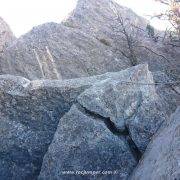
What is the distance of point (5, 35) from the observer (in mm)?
27250

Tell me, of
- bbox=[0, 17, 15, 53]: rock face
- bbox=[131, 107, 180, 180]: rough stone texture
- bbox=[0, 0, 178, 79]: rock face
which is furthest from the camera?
bbox=[0, 17, 15, 53]: rock face

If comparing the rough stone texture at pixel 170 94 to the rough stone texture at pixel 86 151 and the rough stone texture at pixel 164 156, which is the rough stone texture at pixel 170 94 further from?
the rough stone texture at pixel 164 156

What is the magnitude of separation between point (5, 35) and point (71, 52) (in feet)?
24.6

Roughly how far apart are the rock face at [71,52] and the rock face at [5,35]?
3.02m

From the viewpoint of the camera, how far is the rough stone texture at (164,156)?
7.23m

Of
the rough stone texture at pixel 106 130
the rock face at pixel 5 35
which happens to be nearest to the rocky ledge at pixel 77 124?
the rough stone texture at pixel 106 130

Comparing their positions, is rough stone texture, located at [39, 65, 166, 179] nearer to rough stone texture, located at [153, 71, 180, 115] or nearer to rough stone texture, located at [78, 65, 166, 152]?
rough stone texture, located at [78, 65, 166, 152]

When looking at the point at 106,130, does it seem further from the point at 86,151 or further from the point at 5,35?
the point at 5,35

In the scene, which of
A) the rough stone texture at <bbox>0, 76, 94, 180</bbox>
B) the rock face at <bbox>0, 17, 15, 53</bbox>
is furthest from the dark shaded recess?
the rock face at <bbox>0, 17, 15, 53</bbox>

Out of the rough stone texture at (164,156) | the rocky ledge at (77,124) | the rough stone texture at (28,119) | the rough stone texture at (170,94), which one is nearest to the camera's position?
the rough stone texture at (164,156)

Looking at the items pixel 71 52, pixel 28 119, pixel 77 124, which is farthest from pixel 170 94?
pixel 71 52

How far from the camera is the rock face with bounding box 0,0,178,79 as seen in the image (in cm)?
2084

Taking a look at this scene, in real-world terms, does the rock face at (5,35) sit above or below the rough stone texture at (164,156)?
below

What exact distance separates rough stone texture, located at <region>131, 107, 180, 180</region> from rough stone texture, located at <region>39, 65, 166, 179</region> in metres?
0.83
